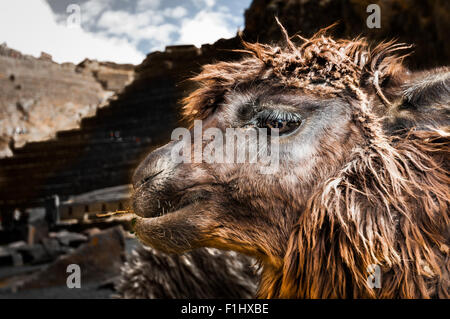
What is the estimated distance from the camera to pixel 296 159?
1.00 metres

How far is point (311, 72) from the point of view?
105 cm

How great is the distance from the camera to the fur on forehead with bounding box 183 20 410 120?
1.05 m

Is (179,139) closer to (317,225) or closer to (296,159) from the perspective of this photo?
(296,159)

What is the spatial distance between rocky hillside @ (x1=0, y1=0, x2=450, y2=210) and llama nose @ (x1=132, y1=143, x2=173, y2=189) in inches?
64.2

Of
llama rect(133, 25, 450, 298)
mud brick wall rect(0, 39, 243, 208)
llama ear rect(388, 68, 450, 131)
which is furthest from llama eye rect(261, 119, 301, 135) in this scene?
mud brick wall rect(0, 39, 243, 208)

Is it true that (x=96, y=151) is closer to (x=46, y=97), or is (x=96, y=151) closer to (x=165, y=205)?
(x=46, y=97)

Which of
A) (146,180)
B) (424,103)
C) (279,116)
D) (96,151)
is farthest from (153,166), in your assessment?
(96,151)

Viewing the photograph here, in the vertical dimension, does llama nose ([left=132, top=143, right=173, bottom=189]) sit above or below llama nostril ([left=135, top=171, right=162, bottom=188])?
above

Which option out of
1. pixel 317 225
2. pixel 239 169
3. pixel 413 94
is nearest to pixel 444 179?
pixel 413 94

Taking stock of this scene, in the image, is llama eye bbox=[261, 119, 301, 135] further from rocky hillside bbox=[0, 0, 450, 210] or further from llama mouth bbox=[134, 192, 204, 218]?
rocky hillside bbox=[0, 0, 450, 210]

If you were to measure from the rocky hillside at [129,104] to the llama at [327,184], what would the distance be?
166 centimetres

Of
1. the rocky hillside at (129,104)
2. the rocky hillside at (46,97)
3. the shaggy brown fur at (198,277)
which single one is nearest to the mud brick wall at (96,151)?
the rocky hillside at (129,104)

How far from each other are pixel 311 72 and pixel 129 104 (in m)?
3.96

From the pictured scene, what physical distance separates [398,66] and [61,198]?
4.74 meters
